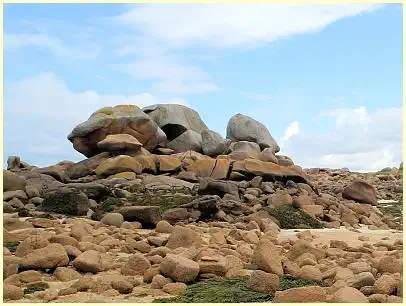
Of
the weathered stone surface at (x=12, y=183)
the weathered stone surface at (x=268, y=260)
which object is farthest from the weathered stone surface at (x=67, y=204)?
the weathered stone surface at (x=268, y=260)

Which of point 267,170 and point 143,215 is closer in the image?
point 143,215

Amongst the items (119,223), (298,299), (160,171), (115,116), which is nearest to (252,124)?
(115,116)

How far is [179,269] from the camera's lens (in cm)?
563

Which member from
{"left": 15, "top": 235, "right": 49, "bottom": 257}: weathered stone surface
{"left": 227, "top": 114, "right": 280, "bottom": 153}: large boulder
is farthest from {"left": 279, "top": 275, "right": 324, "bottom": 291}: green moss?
{"left": 227, "top": 114, "right": 280, "bottom": 153}: large boulder

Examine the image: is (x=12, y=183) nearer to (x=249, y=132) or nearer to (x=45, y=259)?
(x=45, y=259)

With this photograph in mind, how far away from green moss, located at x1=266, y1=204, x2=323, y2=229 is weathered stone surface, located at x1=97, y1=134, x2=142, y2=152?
10.5 metres

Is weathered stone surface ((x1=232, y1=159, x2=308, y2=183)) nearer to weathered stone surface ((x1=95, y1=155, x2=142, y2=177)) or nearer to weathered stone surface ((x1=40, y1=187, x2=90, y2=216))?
weathered stone surface ((x1=95, y1=155, x2=142, y2=177))

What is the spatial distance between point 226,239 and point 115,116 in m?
17.6

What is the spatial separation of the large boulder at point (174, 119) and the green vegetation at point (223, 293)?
79.5 feet

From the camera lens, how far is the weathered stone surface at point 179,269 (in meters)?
5.62

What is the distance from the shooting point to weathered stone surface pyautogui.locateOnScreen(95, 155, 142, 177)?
806 inches

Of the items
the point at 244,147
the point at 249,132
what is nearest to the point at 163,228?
the point at 244,147

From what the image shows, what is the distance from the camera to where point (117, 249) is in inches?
295

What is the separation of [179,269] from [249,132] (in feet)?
87.5
